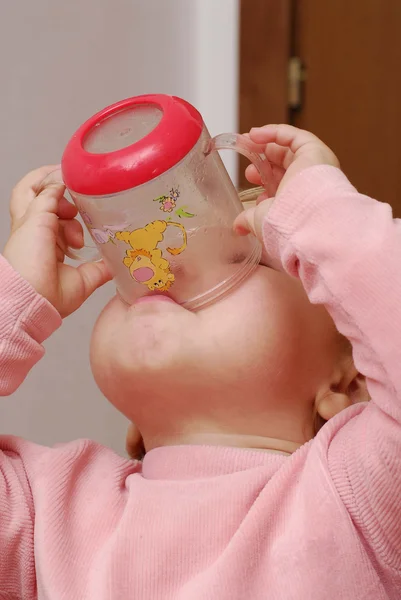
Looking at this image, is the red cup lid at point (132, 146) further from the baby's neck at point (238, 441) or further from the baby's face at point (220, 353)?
the baby's neck at point (238, 441)

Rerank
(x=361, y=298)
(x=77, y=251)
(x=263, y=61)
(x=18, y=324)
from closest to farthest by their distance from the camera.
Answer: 1. (x=361, y=298)
2. (x=18, y=324)
3. (x=77, y=251)
4. (x=263, y=61)

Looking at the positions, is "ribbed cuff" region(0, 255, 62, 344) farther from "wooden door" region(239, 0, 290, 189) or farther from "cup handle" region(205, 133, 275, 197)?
"wooden door" region(239, 0, 290, 189)

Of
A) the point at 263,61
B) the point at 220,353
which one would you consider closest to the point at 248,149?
the point at 220,353

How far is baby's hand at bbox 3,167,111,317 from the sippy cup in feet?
0.21

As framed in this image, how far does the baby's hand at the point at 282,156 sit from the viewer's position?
0.63 meters

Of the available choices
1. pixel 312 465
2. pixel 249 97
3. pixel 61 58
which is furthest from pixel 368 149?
pixel 312 465

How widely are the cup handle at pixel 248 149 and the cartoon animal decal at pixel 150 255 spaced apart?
0.08 m

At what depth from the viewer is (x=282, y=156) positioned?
69 centimetres

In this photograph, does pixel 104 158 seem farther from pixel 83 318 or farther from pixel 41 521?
pixel 83 318

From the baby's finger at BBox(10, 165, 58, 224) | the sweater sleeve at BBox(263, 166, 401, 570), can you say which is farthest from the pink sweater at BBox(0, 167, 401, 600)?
the baby's finger at BBox(10, 165, 58, 224)

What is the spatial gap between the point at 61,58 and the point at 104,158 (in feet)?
1.83

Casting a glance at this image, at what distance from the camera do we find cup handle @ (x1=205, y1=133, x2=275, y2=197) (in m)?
0.64

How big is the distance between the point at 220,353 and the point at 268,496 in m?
0.12

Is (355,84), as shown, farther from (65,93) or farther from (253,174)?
(253,174)
